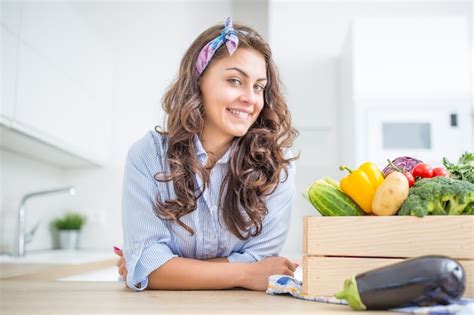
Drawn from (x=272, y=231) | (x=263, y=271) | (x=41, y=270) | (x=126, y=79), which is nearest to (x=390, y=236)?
(x=263, y=271)

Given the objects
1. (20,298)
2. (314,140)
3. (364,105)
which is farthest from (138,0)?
(20,298)

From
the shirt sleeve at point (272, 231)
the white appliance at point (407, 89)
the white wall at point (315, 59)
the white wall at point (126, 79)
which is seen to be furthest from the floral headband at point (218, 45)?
the white wall at point (126, 79)

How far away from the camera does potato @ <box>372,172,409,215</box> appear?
0.84 meters

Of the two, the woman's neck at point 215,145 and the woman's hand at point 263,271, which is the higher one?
the woman's neck at point 215,145

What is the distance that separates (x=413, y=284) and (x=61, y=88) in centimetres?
242

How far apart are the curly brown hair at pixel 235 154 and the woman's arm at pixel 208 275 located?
0.13 m

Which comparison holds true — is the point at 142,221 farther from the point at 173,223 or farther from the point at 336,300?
the point at 336,300

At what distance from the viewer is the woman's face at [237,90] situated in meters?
1.33

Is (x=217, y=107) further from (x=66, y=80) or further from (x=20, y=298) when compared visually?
(x=66, y=80)

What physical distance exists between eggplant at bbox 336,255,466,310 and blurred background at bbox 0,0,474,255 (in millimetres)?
1790

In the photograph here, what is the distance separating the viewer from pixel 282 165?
1466 mm

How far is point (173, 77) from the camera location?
10.8 ft

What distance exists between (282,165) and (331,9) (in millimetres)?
2222

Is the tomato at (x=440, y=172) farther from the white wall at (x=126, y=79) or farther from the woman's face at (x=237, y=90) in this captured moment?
the white wall at (x=126, y=79)
